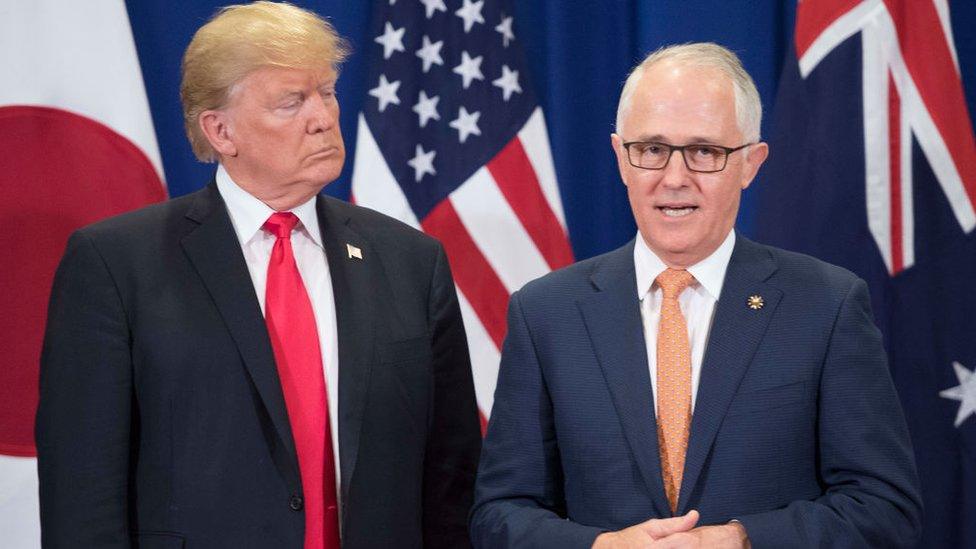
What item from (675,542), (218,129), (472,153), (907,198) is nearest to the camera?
(675,542)

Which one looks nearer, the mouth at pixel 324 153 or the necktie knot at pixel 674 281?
the necktie knot at pixel 674 281

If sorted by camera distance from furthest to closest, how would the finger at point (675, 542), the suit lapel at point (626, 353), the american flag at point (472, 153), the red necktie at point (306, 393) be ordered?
the american flag at point (472, 153), the red necktie at point (306, 393), the suit lapel at point (626, 353), the finger at point (675, 542)

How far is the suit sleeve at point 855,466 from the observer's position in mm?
1759

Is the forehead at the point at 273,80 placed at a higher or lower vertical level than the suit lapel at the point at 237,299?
higher

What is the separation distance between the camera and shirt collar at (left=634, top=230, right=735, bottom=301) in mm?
1940

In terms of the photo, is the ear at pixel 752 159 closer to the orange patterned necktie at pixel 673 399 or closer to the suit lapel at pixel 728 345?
the suit lapel at pixel 728 345

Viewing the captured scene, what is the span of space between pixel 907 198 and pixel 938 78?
0.99 ft

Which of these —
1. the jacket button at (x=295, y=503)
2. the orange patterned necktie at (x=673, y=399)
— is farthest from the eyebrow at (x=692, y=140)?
the jacket button at (x=295, y=503)

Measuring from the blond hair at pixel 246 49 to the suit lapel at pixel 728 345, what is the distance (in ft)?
2.70

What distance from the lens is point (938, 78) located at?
2.91 metres

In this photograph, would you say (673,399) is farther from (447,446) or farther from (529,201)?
(529,201)

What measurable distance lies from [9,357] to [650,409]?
1.73 meters

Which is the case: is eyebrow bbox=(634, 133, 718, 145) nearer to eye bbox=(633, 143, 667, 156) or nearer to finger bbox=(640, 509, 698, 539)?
eye bbox=(633, 143, 667, 156)

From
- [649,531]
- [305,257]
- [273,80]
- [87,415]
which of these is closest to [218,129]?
[273,80]
